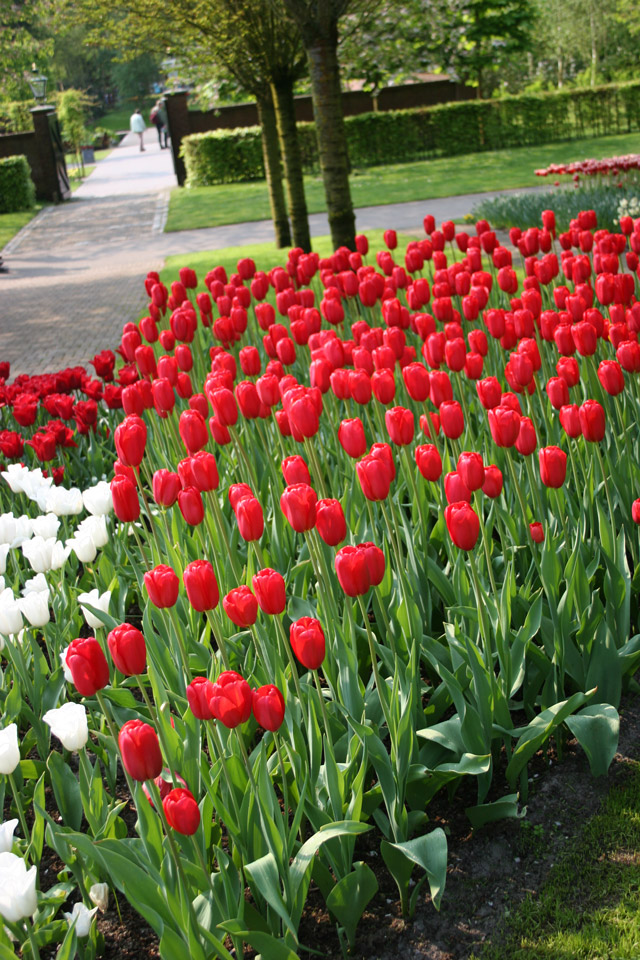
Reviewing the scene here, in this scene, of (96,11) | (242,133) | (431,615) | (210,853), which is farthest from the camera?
(242,133)

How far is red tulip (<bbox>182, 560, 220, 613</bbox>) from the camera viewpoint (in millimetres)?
2119

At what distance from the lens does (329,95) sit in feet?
30.2

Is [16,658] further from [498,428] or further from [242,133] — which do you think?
[242,133]

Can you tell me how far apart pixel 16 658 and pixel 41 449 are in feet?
5.56

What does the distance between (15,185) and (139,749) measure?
28435 mm

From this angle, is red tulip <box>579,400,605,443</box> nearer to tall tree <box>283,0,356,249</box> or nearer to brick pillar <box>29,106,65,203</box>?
tall tree <box>283,0,356,249</box>

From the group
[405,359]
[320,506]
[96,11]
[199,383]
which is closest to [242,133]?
[96,11]

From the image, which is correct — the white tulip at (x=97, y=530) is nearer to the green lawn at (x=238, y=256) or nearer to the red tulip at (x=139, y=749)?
the red tulip at (x=139, y=749)

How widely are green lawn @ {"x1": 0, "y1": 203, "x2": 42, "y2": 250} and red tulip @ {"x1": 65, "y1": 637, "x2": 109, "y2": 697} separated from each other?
21.4m

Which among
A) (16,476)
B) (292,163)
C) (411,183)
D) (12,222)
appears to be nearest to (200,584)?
(16,476)

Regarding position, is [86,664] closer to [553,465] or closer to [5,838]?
[5,838]

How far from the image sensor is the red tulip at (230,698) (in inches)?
70.7

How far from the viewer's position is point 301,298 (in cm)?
550

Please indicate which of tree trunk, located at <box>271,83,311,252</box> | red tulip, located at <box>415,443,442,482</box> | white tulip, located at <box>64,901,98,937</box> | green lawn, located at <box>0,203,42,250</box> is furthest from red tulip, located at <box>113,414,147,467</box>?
green lawn, located at <box>0,203,42,250</box>
